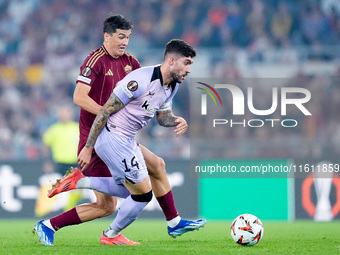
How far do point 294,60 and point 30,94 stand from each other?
21.7 ft

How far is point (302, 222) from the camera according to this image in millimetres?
10867

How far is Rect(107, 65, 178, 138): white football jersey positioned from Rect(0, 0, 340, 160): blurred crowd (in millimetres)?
9368

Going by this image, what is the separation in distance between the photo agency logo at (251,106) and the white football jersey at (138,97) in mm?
7183

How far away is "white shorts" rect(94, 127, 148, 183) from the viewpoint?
5.87 metres

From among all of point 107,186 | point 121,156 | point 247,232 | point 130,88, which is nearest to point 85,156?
point 121,156

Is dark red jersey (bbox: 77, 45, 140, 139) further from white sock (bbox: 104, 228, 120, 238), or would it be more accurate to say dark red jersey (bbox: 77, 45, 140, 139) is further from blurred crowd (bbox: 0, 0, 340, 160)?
blurred crowd (bbox: 0, 0, 340, 160)

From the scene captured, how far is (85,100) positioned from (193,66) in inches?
413

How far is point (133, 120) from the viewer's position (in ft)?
19.6

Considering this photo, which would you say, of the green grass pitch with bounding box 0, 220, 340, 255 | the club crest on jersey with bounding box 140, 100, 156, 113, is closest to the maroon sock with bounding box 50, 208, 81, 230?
the green grass pitch with bounding box 0, 220, 340, 255

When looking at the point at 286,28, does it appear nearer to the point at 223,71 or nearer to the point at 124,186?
the point at 223,71

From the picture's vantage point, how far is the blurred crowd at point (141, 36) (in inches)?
635

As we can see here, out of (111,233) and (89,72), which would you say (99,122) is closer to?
(89,72)

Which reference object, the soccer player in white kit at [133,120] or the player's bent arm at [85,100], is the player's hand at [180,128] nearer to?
the soccer player in white kit at [133,120]

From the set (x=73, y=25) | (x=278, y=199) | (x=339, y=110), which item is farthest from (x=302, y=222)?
(x=73, y=25)
